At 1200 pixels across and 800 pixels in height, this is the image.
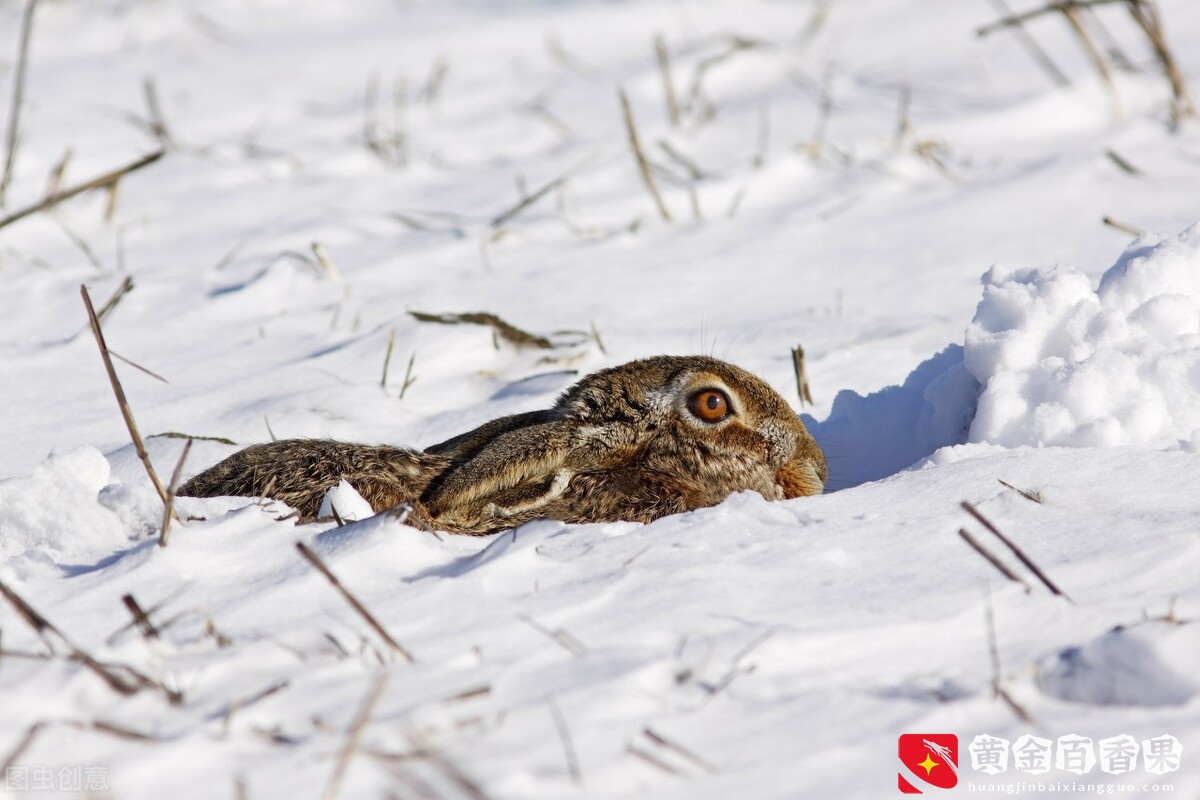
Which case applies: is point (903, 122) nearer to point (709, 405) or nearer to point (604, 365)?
point (604, 365)

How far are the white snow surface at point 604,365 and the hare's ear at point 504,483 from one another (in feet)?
1.18

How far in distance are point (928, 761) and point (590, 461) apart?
6.86 feet

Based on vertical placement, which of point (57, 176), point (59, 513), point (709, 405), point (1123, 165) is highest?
point (57, 176)

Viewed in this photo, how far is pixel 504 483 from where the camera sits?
3.76 metres

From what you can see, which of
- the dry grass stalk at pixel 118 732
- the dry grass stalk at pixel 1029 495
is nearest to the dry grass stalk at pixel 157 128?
the dry grass stalk at pixel 1029 495

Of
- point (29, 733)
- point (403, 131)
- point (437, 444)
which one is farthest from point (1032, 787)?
point (403, 131)

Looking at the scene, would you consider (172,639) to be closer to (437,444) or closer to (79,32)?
(437,444)

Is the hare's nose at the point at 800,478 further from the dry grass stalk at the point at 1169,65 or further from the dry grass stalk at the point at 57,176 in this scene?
the dry grass stalk at the point at 57,176

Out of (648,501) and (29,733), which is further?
(648,501)

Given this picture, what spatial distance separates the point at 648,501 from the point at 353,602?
174 centimetres

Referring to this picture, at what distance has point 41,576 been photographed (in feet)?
9.66

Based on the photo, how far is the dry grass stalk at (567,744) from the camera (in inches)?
79.0

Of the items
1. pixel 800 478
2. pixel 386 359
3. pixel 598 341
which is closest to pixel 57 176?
pixel 386 359

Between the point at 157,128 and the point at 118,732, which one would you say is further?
the point at 157,128
